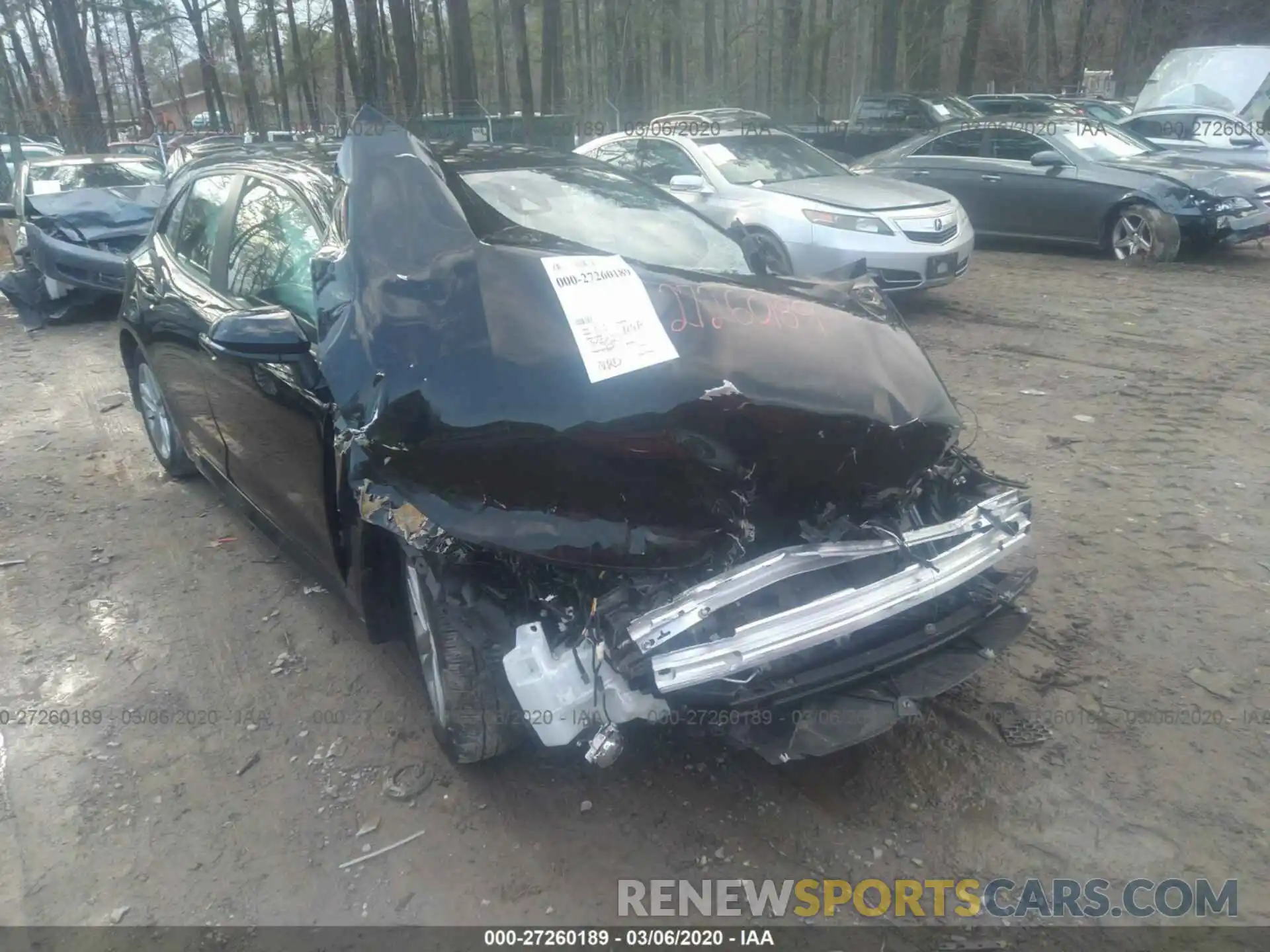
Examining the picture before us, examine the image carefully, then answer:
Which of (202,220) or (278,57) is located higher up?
(278,57)

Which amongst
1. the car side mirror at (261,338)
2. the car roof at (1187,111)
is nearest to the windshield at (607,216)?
the car side mirror at (261,338)

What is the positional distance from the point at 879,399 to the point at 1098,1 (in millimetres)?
37068

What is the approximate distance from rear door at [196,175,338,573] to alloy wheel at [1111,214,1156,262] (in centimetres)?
884

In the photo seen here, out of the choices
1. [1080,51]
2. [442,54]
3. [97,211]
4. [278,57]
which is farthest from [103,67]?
[1080,51]

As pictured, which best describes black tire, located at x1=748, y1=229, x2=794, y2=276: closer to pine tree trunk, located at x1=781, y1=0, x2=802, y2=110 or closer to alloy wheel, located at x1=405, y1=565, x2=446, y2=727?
alloy wheel, located at x1=405, y1=565, x2=446, y2=727

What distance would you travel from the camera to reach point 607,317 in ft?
8.89

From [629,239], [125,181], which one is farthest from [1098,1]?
[629,239]

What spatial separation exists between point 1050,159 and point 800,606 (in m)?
9.35

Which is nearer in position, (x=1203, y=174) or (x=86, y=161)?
(x=1203, y=174)

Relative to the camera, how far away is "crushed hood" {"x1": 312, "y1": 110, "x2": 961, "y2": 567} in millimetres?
2479

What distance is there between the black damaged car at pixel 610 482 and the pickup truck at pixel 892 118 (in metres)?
12.7

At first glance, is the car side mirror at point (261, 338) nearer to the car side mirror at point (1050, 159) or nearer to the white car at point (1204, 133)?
the car side mirror at point (1050, 159)

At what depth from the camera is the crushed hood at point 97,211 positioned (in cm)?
920

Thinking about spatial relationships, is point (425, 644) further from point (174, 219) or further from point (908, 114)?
point (908, 114)
